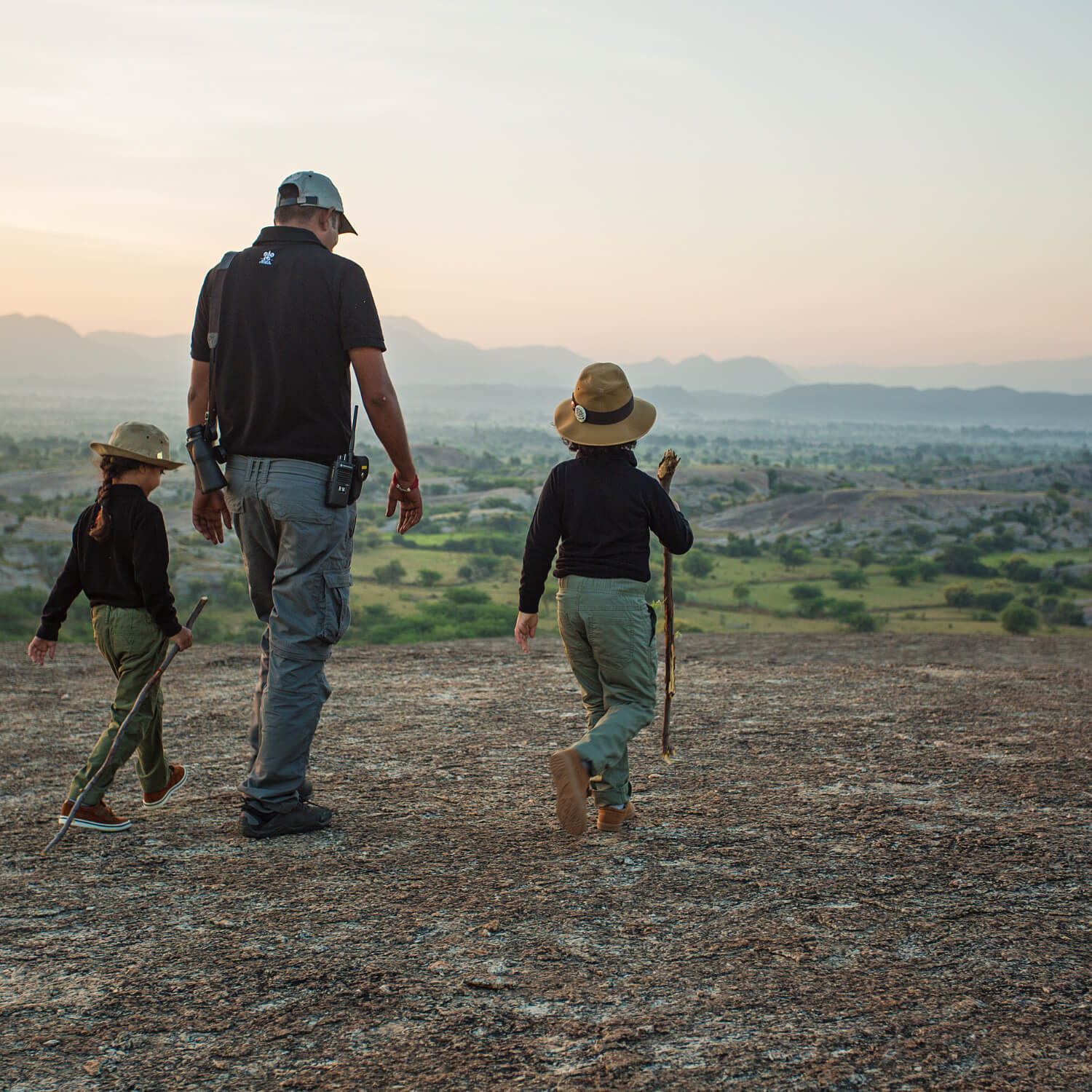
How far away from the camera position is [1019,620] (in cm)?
3253

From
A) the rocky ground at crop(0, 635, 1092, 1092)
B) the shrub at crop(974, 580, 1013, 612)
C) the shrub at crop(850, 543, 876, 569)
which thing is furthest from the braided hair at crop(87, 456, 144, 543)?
the shrub at crop(850, 543, 876, 569)

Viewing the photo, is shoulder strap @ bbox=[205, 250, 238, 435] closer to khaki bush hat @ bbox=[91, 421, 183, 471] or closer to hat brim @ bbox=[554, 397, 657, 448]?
khaki bush hat @ bbox=[91, 421, 183, 471]

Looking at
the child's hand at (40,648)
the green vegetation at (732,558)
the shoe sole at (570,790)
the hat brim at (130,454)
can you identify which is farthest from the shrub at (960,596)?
the child's hand at (40,648)

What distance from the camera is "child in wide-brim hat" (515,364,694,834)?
3.96 meters

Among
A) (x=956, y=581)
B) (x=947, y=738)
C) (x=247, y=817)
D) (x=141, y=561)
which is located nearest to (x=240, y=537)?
(x=141, y=561)

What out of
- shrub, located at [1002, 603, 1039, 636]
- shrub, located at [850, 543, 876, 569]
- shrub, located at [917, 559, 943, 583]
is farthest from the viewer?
shrub, located at [850, 543, 876, 569]

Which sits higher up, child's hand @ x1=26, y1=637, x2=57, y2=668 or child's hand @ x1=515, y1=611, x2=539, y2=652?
child's hand @ x1=515, y1=611, x2=539, y2=652

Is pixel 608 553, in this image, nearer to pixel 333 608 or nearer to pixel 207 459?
pixel 333 608

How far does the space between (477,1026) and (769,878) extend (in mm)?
1341

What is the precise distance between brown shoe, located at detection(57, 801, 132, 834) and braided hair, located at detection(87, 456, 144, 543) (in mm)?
1023

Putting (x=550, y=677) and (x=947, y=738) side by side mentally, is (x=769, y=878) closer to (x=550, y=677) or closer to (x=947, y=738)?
(x=947, y=738)

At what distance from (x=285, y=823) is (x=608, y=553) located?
1.57 metres

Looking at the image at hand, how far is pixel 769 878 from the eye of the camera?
356cm

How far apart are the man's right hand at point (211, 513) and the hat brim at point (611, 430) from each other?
132 cm
